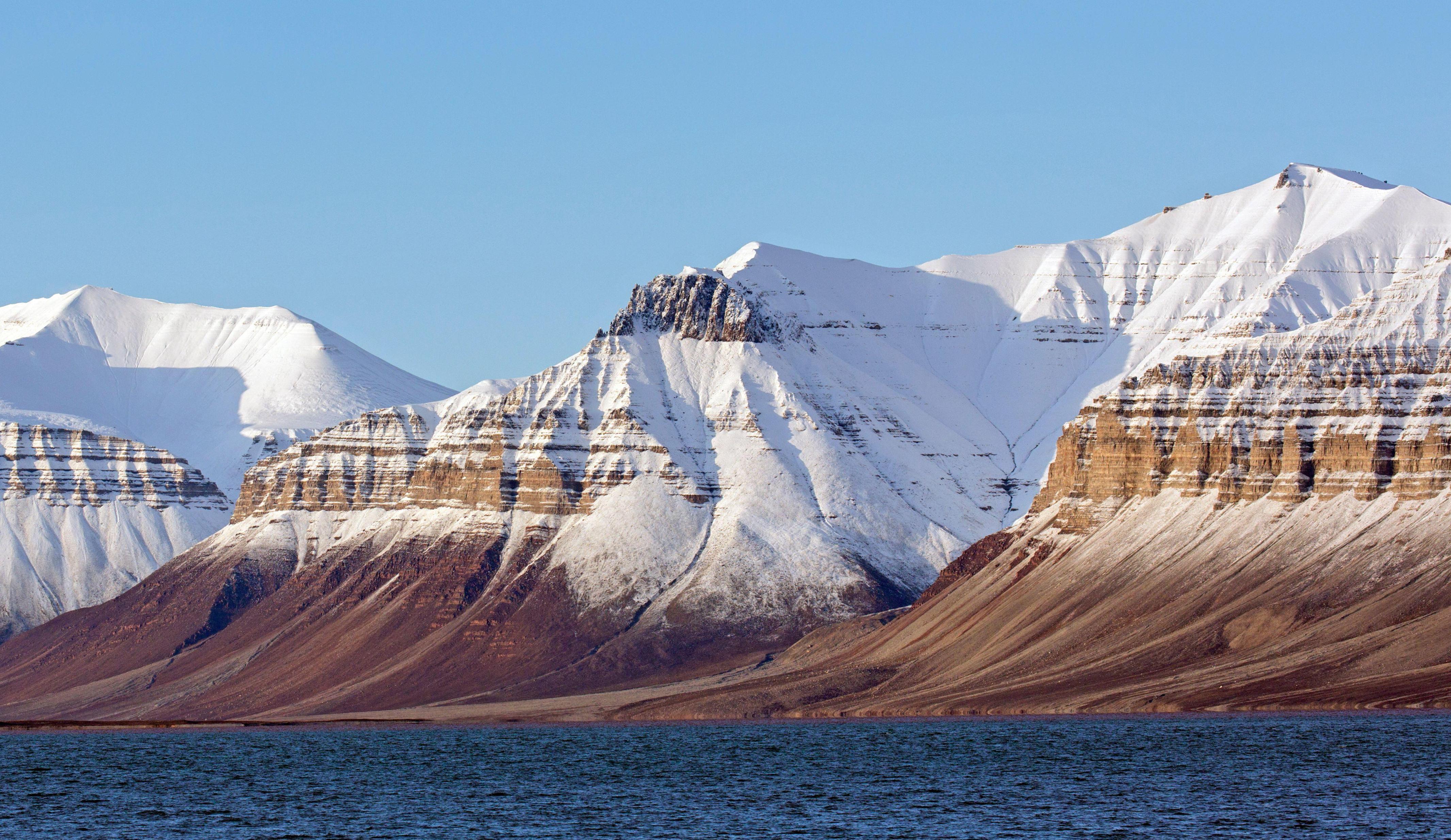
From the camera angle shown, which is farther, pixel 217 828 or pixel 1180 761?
pixel 1180 761

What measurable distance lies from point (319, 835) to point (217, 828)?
884 cm

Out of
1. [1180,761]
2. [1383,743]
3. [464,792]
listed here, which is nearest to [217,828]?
[464,792]

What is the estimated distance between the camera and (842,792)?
524ft

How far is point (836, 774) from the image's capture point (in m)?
174

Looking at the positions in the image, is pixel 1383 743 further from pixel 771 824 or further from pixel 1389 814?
pixel 771 824

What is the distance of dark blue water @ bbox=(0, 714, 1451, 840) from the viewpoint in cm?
13825

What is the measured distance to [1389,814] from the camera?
134875 millimetres

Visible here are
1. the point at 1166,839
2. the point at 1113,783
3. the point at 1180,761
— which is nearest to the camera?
the point at 1166,839

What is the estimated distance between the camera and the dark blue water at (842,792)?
138250mm

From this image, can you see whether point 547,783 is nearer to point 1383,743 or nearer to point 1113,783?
point 1113,783

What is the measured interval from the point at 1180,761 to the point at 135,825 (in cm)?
7304

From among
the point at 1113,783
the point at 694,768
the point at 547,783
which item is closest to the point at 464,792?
the point at 547,783

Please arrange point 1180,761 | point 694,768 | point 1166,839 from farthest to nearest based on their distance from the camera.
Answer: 1. point 694,768
2. point 1180,761
3. point 1166,839

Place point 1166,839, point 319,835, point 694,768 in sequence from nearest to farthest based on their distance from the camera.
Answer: point 1166,839, point 319,835, point 694,768
